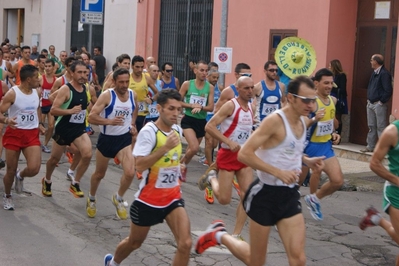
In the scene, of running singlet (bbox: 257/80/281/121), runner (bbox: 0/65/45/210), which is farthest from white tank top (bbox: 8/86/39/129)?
running singlet (bbox: 257/80/281/121)

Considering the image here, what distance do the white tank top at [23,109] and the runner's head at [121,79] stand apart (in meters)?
1.19

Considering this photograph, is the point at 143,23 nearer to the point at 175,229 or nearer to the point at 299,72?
the point at 299,72

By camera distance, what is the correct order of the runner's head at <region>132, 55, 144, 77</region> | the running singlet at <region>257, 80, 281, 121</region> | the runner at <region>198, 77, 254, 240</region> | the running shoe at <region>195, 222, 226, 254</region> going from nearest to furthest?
the running shoe at <region>195, 222, 226, 254</region>
the runner at <region>198, 77, 254, 240</region>
the running singlet at <region>257, 80, 281, 121</region>
the runner's head at <region>132, 55, 144, 77</region>

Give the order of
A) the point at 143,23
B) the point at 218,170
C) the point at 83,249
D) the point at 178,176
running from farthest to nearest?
the point at 143,23 < the point at 218,170 < the point at 83,249 < the point at 178,176

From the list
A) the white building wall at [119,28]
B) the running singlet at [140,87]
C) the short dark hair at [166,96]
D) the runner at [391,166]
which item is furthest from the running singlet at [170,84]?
the white building wall at [119,28]

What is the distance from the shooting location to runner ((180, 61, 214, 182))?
1204cm

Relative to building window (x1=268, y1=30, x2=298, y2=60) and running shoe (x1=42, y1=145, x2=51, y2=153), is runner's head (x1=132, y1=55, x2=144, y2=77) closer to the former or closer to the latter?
running shoe (x1=42, y1=145, x2=51, y2=153)

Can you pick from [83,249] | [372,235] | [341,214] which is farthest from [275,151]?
[341,214]

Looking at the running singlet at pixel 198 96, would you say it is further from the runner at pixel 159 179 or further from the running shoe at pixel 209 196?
the runner at pixel 159 179

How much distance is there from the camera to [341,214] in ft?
33.7


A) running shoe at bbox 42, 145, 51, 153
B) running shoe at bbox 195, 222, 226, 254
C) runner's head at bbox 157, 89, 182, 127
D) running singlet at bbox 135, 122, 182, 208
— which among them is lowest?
running shoe at bbox 42, 145, 51, 153

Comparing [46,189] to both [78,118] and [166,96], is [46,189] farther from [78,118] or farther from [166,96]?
[166,96]

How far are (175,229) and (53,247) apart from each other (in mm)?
1952

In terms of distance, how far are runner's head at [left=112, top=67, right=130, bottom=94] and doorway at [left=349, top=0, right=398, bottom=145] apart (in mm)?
7501
